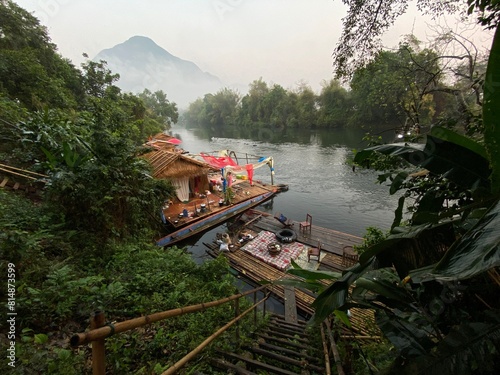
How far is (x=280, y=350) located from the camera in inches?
106

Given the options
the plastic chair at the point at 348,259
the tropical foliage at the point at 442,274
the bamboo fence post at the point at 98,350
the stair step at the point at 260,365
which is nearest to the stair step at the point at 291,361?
the stair step at the point at 260,365

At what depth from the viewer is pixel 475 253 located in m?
0.76

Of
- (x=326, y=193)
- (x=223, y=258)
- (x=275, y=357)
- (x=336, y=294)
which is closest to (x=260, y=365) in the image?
(x=275, y=357)

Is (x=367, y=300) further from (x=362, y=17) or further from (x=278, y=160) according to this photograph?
(x=278, y=160)

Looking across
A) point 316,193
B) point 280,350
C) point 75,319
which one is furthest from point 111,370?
point 316,193

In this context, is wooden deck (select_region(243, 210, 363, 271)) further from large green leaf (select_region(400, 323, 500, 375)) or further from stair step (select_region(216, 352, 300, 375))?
large green leaf (select_region(400, 323, 500, 375))

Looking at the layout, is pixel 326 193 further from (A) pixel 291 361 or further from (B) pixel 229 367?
(B) pixel 229 367

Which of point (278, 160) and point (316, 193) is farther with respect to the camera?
point (278, 160)

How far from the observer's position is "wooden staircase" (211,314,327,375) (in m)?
2.18

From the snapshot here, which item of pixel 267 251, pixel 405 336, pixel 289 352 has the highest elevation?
pixel 405 336

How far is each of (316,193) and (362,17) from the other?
12681mm

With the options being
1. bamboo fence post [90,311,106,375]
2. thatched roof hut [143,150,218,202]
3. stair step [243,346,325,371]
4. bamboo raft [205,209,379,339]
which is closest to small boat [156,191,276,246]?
bamboo raft [205,209,379,339]

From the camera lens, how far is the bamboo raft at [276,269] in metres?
6.12

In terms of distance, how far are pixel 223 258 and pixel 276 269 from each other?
10.9 ft
